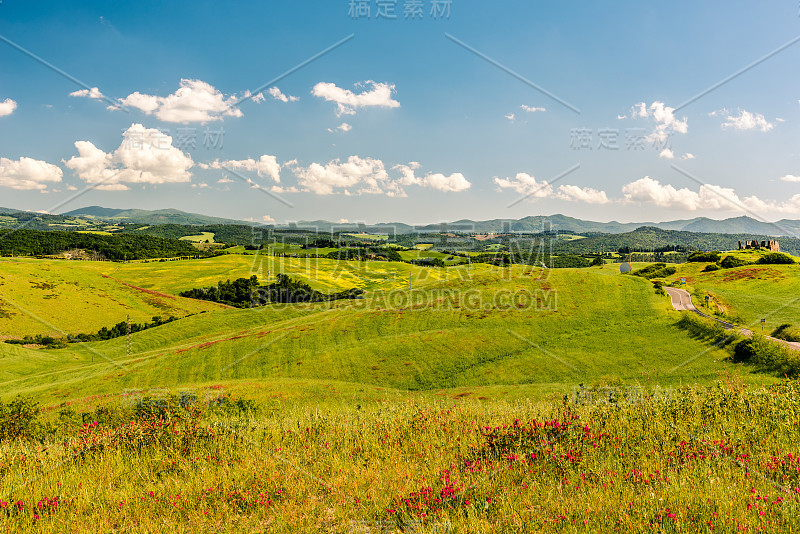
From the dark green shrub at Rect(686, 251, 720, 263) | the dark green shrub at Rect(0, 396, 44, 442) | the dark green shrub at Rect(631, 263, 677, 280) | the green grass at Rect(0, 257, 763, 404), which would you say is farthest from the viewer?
the dark green shrub at Rect(686, 251, 720, 263)

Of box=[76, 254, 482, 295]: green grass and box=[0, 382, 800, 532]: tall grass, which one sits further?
box=[76, 254, 482, 295]: green grass

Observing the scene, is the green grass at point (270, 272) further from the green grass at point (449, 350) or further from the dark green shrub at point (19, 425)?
the dark green shrub at point (19, 425)

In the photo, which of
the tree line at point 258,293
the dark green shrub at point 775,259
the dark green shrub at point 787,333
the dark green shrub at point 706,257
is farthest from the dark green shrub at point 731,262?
the tree line at point 258,293

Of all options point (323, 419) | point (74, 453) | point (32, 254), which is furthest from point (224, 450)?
point (32, 254)

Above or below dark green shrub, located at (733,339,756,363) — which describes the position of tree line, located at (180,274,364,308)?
below

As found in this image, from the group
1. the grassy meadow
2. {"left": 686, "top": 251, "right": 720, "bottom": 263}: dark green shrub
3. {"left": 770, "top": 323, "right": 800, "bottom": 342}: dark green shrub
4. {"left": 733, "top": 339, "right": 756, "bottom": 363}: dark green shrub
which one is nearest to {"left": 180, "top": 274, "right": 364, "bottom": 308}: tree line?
{"left": 733, "top": 339, "right": 756, "bottom": 363}: dark green shrub

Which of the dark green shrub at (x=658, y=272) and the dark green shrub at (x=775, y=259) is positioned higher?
Answer: the dark green shrub at (x=775, y=259)

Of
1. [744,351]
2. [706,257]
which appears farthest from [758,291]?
[706,257]

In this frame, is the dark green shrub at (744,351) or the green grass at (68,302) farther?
the green grass at (68,302)

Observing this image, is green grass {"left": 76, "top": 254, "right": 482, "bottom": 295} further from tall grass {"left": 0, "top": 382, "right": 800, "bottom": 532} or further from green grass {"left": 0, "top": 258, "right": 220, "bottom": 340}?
tall grass {"left": 0, "top": 382, "right": 800, "bottom": 532}

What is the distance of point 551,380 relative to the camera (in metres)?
38.3

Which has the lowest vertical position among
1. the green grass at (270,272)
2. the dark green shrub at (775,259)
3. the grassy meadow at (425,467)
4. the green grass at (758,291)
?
the green grass at (270,272)

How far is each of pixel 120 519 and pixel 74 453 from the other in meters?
3.41

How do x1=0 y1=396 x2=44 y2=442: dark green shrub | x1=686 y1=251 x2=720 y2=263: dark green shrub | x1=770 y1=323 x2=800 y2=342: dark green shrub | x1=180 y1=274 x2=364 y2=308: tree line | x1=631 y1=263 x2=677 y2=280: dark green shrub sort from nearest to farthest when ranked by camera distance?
x1=0 y1=396 x2=44 y2=442: dark green shrub → x1=770 y1=323 x2=800 y2=342: dark green shrub → x1=631 y1=263 x2=677 y2=280: dark green shrub → x1=686 y1=251 x2=720 y2=263: dark green shrub → x1=180 y1=274 x2=364 y2=308: tree line
